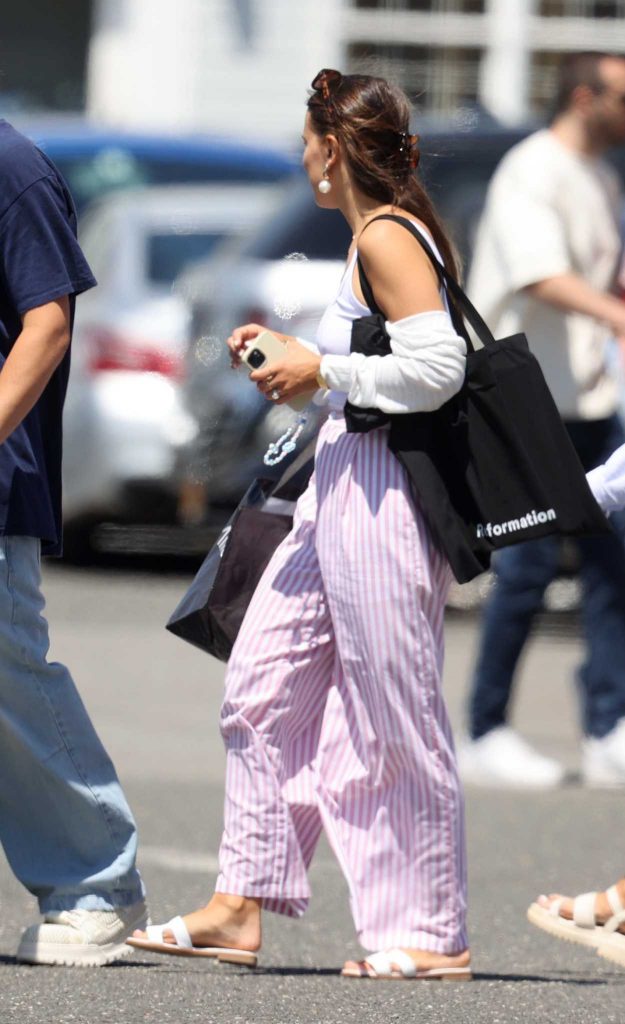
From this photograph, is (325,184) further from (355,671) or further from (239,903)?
(239,903)

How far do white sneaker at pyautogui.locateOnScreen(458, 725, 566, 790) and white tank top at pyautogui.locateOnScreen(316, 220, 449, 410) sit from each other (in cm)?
284

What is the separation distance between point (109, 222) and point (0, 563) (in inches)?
311

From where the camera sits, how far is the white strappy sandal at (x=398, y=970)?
4402 millimetres

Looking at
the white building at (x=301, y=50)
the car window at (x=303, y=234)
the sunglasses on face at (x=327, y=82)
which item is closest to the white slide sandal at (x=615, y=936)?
the sunglasses on face at (x=327, y=82)

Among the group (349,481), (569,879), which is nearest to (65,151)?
(569,879)

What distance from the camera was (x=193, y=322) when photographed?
34.1ft

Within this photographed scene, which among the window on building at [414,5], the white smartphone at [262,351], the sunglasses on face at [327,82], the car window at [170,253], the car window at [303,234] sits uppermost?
the sunglasses on face at [327,82]

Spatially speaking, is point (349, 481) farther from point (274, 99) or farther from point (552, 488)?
point (274, 99)

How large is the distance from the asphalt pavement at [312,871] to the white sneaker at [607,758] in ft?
0.29

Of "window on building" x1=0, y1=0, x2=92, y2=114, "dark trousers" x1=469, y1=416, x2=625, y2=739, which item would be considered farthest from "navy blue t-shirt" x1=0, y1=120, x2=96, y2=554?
"window on building" x1=0, y1=0, x2=92, y2=114

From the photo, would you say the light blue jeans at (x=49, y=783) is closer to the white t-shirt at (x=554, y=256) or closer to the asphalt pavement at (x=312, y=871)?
the asphalt pavement at (x=312, y=871)

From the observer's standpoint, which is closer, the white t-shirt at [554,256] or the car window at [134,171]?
the white t-shirt at [554,256]

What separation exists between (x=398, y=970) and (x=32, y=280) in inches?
57.1

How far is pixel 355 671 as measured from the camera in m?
4.43
